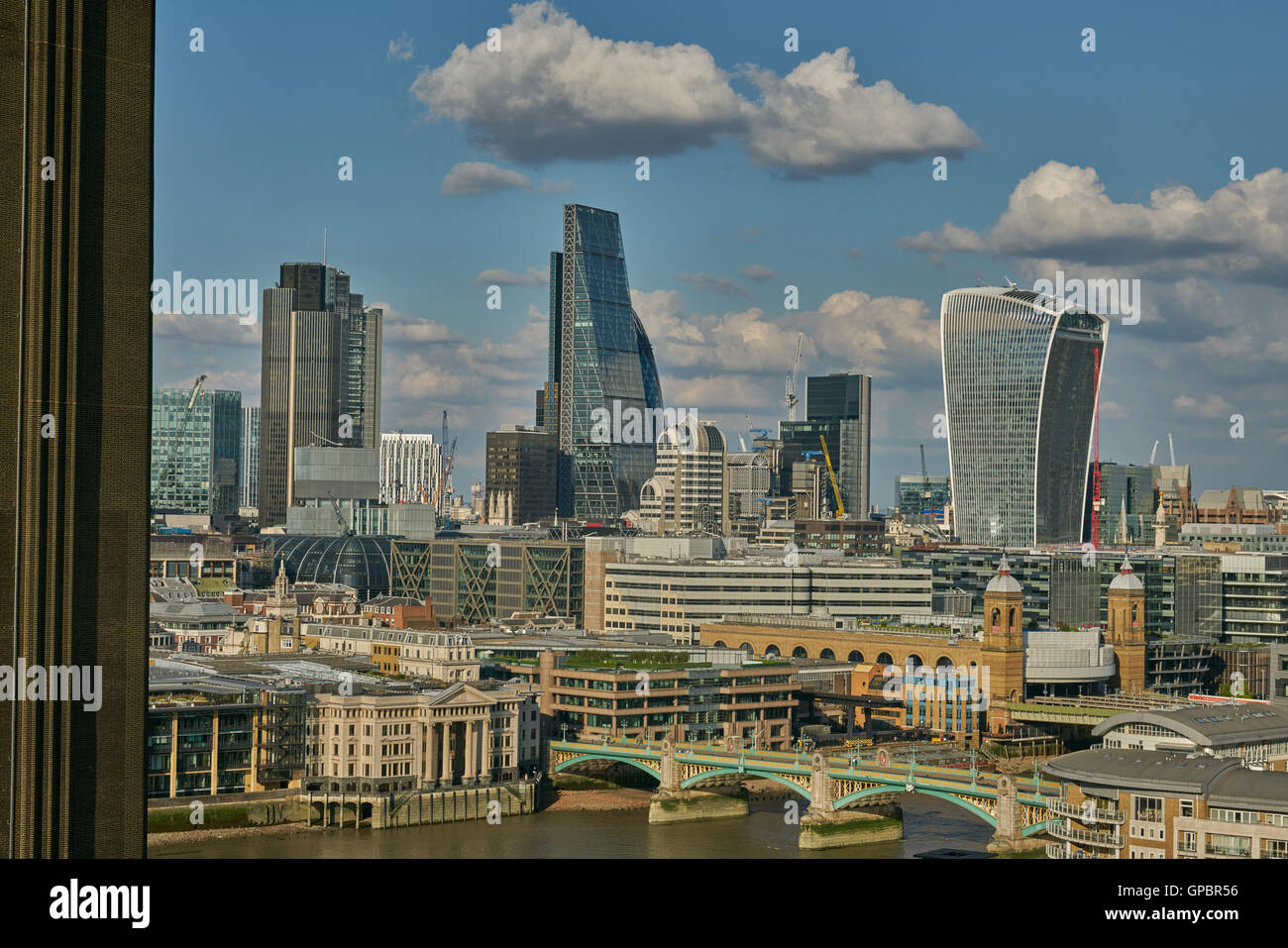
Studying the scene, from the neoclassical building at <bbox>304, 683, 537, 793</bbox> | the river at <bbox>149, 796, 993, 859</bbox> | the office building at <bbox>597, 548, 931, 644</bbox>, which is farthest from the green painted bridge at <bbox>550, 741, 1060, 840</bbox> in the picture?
the office building at <bbox>597, 548, 931, 644</bbox>

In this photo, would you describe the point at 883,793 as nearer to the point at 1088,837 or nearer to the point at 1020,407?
the point at 1088,837

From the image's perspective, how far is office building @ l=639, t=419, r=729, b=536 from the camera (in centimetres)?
17675

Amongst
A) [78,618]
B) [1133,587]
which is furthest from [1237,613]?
[78,618]

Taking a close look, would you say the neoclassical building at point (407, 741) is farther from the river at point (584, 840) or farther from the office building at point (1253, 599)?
the office building at point (1253, 599)

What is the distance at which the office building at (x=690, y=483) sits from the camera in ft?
580

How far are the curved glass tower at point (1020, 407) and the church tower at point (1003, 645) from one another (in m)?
77.3

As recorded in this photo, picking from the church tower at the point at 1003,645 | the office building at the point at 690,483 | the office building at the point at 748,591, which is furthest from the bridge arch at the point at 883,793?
the office building at the point at 690,483

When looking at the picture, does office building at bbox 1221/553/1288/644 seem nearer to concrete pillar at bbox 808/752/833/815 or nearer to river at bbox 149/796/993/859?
river at bbox 149/796/993/859

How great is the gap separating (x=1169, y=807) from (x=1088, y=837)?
323cm

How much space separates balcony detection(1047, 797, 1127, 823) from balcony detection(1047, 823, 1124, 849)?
35cm

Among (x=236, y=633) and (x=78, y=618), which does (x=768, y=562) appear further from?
(x=78, y=618)

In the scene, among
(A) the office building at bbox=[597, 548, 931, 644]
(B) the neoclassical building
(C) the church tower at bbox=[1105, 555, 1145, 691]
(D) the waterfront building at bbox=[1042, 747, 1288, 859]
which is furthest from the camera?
(A) the office building at bbox=[597, 548, 931, 644]

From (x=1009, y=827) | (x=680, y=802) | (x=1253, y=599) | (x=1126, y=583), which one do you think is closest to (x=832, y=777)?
(x=680, y=802)
